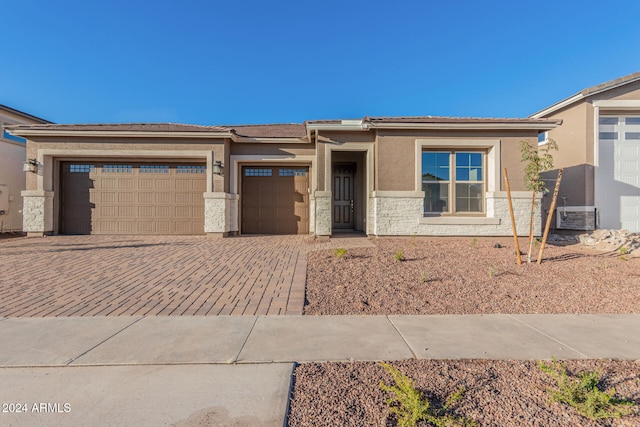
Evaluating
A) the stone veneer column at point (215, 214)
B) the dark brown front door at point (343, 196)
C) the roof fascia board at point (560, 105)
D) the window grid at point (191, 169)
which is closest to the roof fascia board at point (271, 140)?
the window grid at point (191, 169)

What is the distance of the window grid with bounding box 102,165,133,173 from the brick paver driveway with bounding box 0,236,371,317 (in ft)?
12.2

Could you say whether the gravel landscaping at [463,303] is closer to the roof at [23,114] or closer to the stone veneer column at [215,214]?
the stone veneer column at [215,214]

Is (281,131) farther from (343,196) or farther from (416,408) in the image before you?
(416,408)

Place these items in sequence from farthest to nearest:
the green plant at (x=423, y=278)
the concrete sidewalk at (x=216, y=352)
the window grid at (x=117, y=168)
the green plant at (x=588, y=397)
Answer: the window grid at (x=117, y=168), the green plant at (x=423, y=278), the concrete sidewalk at (x=216, y=352), the green plant at (x=588, y=397)

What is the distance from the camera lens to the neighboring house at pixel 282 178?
34.4 feet

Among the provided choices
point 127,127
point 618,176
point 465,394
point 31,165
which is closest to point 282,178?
point 127,127

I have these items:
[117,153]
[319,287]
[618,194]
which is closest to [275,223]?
[117,153]

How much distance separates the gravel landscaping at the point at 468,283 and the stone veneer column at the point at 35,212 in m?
11.0

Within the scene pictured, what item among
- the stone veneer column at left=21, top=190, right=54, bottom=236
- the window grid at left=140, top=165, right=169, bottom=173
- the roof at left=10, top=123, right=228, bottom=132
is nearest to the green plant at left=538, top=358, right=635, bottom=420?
the roof at left=10, top=123, right=228, bottom=132

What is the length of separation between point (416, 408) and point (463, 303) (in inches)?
117

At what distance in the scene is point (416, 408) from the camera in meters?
2.06

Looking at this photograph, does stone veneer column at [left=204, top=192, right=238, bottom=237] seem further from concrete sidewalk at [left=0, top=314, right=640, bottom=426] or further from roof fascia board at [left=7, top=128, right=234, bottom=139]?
concrete sidewalk at [left=0, top=314, right=640, bottom=426]

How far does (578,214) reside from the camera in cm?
1181

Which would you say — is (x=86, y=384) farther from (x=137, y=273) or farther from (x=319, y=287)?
(x=137, y=273)
